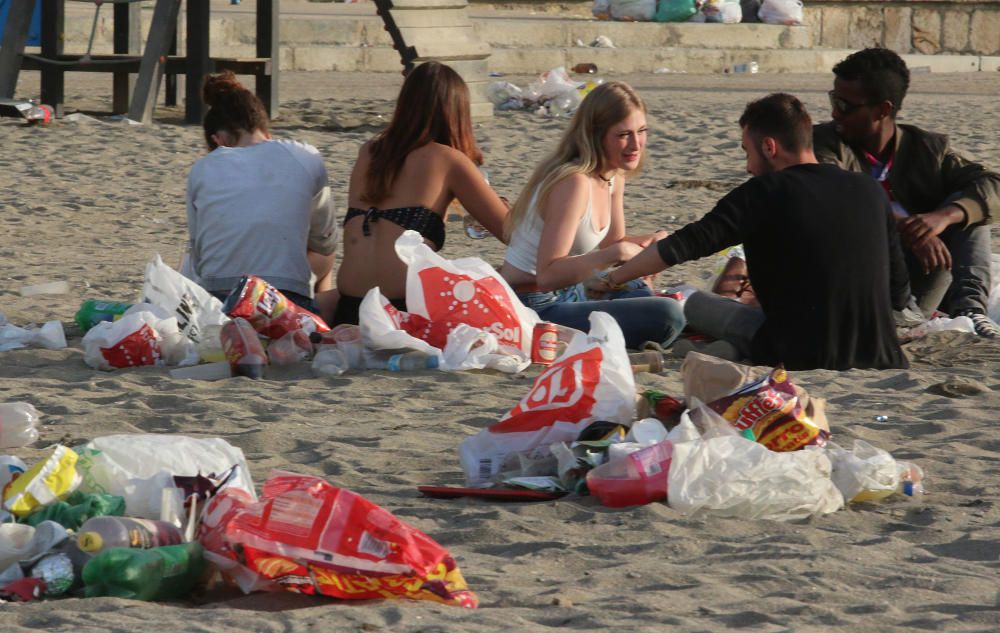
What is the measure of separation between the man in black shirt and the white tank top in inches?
10.2

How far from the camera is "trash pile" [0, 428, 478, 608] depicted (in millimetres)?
2697

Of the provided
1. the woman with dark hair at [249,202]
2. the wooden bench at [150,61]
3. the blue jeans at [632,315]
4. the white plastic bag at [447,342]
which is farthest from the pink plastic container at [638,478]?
the wooden bench at [150,61]

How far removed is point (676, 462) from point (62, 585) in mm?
1324

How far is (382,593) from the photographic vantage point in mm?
2715

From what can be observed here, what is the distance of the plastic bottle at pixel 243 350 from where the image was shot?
484 cm

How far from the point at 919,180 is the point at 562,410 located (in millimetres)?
2593

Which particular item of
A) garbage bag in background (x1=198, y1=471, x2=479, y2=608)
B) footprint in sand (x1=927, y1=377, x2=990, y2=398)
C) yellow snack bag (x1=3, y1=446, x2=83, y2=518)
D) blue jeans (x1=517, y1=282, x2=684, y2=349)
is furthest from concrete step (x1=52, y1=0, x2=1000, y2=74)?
garbage bag in background (x1=198, y1=471, x2=479, y2=608)

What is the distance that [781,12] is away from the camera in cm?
2009

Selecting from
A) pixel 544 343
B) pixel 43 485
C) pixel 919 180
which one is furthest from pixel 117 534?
pixel 919 180

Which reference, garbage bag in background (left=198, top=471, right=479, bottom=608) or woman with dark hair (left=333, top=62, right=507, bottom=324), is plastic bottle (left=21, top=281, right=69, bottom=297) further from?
garbage bag in background (left=198, top=471, right=479, bottom=608)

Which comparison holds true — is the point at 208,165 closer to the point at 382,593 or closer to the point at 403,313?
the point at 403,313

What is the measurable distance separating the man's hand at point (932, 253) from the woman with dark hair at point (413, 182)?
1.50m

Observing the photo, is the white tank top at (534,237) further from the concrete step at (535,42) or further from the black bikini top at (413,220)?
the concrete step at (535,42)

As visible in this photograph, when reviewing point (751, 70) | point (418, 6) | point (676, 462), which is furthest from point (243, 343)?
point (751, 70)
